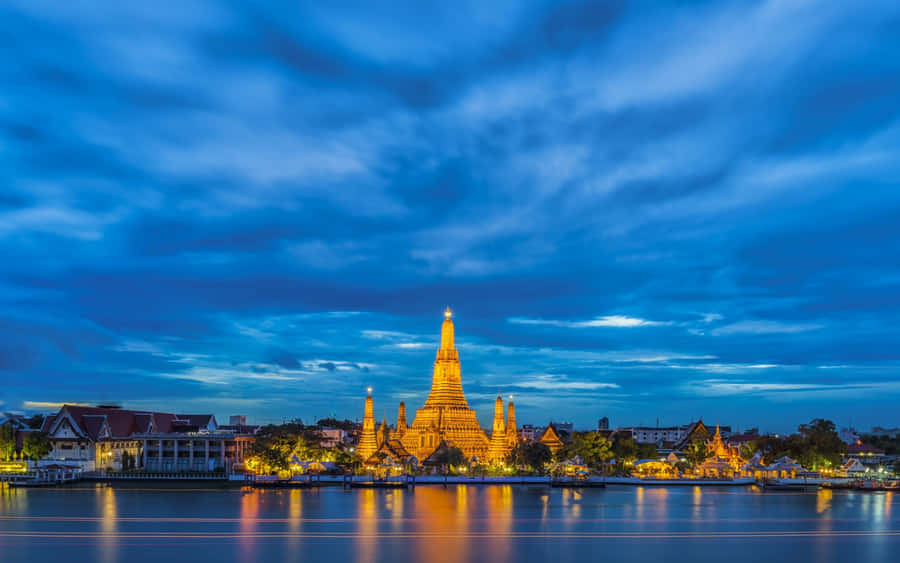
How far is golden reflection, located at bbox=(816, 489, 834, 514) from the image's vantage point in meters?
54.9

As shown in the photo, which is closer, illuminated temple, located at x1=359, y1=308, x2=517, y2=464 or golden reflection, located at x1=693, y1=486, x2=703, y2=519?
golden reflection, located at x1=693, y1=486, x2=703, y2=519

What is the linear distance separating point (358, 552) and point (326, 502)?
70.7 feet

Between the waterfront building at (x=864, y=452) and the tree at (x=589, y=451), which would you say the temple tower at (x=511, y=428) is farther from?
the waterfront building at (x=864, y=452)

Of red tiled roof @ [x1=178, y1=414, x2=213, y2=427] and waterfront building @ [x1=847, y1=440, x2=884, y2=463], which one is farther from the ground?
red tiled roof @ [x1=178, y1=414, x2=213, y2=427]

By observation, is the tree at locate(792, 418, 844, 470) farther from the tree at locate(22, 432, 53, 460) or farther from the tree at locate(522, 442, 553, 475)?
the tree at locate(22, 432, 53, 460)

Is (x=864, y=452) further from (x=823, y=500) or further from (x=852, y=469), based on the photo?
(x=823, y=500)

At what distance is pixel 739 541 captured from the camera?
38656mm

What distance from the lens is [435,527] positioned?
41.8 m

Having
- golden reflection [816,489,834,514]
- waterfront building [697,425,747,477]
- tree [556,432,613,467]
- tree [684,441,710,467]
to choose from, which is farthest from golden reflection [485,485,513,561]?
tree [684,441,710,467]

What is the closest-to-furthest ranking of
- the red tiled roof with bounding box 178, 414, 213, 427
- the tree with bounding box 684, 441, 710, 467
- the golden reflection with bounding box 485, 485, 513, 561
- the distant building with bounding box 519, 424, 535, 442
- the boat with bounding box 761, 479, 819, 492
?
1. the golden reflection with bounding box 485, 485, 513, 561
2. the boat with bounding box 761, 479, 819, 492
3. the tree with bounding box 684, 441, 710, 467
4. the red tiled roof with bounding box 178, 414, 213, 427
5. the distant building with bounding box 519, 424, 535, 442

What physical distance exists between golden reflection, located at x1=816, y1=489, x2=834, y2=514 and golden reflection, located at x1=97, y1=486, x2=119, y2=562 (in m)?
41.0

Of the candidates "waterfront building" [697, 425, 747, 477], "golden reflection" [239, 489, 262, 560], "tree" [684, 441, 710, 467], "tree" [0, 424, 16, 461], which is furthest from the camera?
"tree" [684, 441, 710, 467]

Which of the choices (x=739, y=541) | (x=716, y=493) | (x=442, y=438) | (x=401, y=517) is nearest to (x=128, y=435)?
(x=442, y=438)

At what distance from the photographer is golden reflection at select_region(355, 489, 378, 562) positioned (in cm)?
3416
